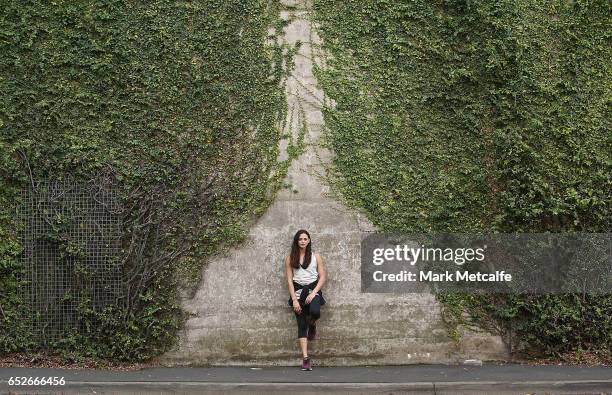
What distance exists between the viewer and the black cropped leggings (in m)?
8.82

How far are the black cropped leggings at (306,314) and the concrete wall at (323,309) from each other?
400 mm

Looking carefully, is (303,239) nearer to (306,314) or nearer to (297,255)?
(297,255)

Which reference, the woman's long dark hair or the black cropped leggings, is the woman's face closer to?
the woman's long dark hair

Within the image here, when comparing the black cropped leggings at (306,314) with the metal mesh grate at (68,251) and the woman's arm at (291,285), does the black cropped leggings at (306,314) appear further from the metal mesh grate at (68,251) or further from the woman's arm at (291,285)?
the metal mesh grate at (68,251)

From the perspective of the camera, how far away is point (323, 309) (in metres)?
9.26

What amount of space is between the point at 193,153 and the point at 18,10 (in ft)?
9.47

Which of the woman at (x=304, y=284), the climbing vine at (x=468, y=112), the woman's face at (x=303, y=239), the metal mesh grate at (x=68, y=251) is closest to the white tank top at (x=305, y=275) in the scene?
the woman at (x=304, y=284)

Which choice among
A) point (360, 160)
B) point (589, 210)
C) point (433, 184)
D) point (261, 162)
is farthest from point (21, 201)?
point (589, 210)

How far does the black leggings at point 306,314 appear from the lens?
28.9 feet

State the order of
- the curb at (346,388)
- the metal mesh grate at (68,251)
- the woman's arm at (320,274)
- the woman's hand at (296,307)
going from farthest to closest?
the metal mesh grate at (68,251)
the woman's arm at (320,274)
the woman's hand at (296,307)
the curb at (346,388)

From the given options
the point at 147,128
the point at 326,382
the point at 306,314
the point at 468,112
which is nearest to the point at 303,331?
the point at 306,314

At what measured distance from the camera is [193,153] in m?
9.26

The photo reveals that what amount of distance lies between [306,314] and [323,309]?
41 centimetres

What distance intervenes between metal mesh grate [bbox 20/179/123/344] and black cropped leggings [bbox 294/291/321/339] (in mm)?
2273
